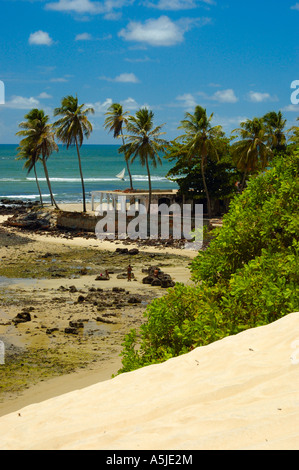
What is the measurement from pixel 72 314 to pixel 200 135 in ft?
73.9

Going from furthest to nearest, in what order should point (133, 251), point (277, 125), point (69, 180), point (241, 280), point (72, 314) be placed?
1. point (69, 180)
2. point (277, 125)
3. point (133, 251)
4. point (72, 314)
5. point (241, 280)

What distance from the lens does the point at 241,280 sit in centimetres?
851

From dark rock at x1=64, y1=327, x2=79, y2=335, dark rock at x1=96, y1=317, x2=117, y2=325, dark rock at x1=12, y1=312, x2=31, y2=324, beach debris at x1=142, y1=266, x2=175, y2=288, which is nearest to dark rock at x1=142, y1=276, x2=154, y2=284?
beach debris at x1=142, y1=266, x2=175, y2=288

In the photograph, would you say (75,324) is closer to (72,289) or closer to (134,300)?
(134,300)

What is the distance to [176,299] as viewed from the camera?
9.42 metres

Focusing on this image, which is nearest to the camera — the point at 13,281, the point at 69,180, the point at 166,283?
the point at 166,283

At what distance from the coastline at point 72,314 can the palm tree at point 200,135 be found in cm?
811

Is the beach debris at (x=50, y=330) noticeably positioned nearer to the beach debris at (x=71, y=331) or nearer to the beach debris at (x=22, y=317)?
the beach debris at (x=71, y=331)

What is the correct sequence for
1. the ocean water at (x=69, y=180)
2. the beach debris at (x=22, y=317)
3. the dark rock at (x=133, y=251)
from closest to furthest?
1. the beach debris at (x=22, y=317)
2. the dark rock at (x=133, y=251)
3. the ocean water at (x=69, y=180)

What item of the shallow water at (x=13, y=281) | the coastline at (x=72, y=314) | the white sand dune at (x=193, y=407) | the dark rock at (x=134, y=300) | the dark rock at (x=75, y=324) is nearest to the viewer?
the white sand dune at (x=193, y=407)

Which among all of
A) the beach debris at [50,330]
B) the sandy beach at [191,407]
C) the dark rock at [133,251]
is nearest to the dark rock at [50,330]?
the beach debris at [50,330]

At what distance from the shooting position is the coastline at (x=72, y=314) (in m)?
14.3

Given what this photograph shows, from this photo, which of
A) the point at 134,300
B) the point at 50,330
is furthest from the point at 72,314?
the point at 134,300
